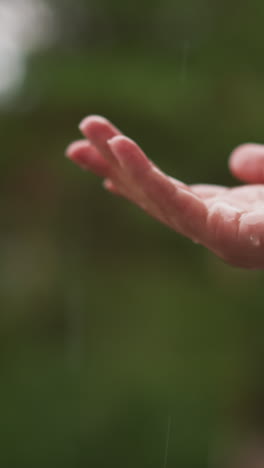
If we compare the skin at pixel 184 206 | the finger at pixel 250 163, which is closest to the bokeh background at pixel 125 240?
the finger at pixel 250 163

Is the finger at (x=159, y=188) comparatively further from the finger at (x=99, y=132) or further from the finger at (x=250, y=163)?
the finger at (x=250, y=163)

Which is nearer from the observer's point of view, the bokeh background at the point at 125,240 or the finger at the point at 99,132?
the finger at the point at 99,132

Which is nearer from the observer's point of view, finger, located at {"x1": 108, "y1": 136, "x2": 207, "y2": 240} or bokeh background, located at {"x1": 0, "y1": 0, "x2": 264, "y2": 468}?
finger, located at {"x1": 108, "y1": 136, "x2": 207, "y2": 240}

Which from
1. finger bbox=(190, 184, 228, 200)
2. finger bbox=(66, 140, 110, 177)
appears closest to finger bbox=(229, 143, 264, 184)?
finger bbox=(190, 184, 228, 200)

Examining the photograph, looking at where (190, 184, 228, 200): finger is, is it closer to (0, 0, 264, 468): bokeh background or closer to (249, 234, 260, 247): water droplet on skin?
(249, 234, 260, 247): water droplet on skin

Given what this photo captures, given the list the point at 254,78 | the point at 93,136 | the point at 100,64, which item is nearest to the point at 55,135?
the point at 100,64
